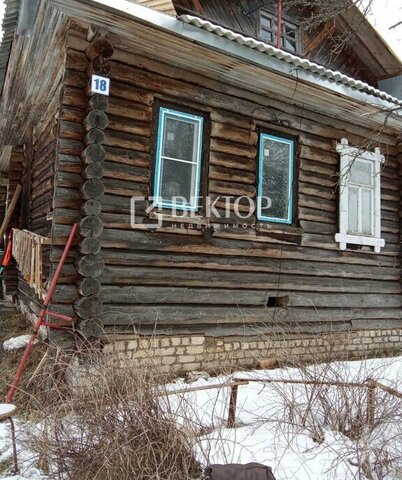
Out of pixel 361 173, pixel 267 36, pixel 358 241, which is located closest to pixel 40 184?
pixel 267 36

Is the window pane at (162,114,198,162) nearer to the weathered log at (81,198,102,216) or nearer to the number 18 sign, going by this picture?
the number 18 sign

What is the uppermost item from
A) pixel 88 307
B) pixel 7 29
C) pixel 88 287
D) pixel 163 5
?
pixel 163 5

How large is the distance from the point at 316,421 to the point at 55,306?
2.95 metres

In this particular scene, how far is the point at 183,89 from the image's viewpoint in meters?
5.66

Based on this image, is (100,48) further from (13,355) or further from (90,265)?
(13,355)

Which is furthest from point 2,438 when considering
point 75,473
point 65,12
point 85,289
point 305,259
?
point 305,259

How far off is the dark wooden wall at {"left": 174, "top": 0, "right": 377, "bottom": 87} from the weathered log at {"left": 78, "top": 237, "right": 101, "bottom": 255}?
161 inches

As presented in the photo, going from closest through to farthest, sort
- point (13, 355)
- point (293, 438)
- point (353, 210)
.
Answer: point (293, 438)
point (13, 355)
point (353, 210)

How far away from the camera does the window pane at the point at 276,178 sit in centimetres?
647

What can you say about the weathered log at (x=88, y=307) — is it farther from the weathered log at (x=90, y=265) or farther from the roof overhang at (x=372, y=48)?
the roof overhang at (x=372, y=48)

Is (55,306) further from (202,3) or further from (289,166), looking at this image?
(202,3)

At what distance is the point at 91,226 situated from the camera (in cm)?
486

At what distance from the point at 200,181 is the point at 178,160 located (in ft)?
1.36

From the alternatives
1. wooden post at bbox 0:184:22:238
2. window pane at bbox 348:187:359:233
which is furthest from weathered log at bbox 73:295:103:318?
window pane at bbox 348:187:359:233
